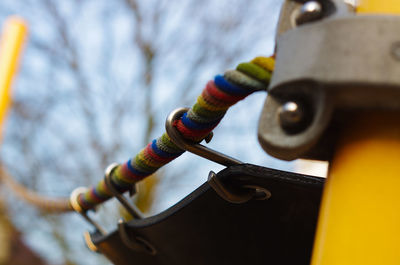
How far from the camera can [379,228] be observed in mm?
275

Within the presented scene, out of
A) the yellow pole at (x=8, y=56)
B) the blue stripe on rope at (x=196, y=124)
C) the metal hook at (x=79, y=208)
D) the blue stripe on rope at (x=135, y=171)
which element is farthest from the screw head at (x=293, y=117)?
the yellow pole at (x=8, y=56)

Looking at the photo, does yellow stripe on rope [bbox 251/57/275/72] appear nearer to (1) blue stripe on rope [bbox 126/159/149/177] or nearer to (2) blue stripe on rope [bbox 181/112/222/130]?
(2) blue stripe on rope [bbox 181/112/222/130]

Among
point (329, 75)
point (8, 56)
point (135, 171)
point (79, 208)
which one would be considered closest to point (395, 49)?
point (329, 75)

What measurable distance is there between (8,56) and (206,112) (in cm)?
240

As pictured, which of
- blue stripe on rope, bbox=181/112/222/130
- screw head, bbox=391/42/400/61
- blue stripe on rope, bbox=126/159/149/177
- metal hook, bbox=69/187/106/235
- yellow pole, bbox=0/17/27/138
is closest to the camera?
screw head, bbox=391/42/400/61

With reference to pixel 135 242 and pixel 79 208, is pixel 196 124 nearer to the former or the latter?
pixel 135 242

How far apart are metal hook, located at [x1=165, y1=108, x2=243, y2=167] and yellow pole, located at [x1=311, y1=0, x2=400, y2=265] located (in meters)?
0.14

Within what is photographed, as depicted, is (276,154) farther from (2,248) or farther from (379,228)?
(2,248)

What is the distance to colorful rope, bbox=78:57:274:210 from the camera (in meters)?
0.34

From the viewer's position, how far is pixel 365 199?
11.1 inches

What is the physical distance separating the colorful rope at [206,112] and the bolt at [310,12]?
0.17 feet

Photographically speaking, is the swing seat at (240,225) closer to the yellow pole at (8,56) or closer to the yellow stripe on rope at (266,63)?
the yellow stripe on rope at (266,63)

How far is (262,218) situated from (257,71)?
159mm

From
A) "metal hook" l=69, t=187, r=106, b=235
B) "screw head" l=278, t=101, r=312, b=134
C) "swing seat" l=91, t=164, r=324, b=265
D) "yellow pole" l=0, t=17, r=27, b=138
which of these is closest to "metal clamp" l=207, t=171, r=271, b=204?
"swing seat" l=91, t=164, r=324, b=265
